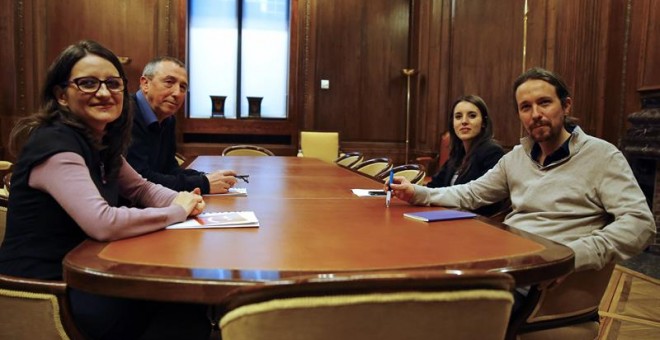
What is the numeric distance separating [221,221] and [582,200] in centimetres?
117

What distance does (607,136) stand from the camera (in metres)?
5.36

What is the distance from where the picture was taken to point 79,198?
1349mm

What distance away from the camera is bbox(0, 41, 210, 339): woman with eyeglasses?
4.40ft

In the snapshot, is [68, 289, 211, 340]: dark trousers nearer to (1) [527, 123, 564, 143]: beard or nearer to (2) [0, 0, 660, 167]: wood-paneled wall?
→ (1) [527, 123, 564, 143]: beard

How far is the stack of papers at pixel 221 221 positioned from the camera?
1.54m

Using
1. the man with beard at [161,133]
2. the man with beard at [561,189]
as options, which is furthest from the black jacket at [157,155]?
the man with beard at [561,189]

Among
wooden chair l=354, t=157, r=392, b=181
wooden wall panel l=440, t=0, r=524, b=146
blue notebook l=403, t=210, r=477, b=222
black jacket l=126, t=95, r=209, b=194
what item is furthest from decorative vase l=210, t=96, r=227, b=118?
blue notebook l=403, t=210, r=477, b=222

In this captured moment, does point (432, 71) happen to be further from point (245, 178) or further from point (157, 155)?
point (157, 155)

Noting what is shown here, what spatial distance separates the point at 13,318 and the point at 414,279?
0.96m

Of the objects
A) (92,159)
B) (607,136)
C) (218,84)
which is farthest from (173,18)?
(92,159)

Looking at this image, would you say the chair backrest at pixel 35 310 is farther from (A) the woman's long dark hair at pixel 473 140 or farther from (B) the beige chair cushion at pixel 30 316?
(A) the woman's long dark hair at pixel 473 140

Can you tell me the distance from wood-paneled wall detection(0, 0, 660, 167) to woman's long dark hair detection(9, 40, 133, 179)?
187 inches

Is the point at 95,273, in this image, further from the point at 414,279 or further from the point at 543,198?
the point at 543,198

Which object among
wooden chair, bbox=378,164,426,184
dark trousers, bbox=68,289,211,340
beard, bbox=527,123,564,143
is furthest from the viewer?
wooden chair, bbox=378,164,426,184
